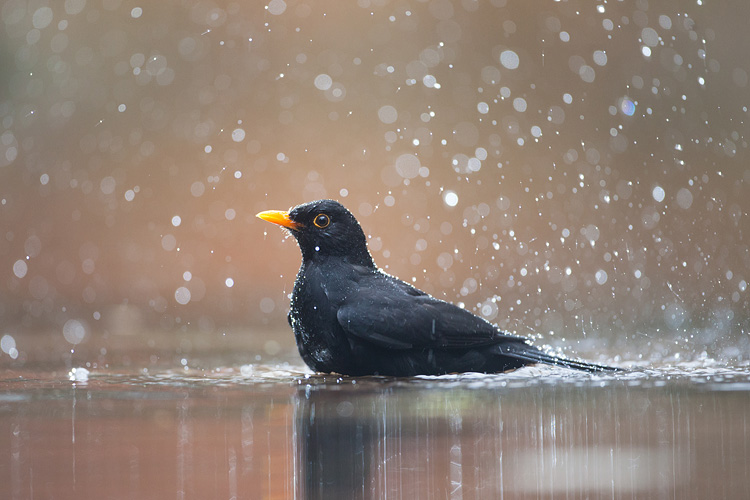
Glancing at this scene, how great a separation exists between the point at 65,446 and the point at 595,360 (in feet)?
9.88

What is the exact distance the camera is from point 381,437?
110 inches

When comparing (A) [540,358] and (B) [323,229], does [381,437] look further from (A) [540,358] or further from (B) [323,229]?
(B) [323,229]

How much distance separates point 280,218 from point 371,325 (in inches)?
30.3

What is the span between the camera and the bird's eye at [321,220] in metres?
4.50

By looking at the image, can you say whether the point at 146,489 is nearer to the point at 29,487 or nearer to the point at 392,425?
the point at 29,487

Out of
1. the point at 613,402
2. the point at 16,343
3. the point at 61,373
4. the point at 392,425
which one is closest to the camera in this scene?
the point at 392,425

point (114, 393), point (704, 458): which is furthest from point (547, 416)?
point (114, 393)

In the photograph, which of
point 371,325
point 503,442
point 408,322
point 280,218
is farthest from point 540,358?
point 503,442

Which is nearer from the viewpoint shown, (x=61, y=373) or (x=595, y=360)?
(x=61, y=373)

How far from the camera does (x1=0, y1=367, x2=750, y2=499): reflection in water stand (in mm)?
2240

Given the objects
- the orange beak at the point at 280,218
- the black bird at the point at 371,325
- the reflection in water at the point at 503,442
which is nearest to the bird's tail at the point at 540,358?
the black bird at the point at 371,325

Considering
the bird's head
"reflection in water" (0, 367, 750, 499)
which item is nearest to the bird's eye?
the bird's head

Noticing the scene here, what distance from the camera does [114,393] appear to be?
12.8 feet

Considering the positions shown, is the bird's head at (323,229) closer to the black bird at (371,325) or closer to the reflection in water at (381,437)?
the black bird at (371,325)
